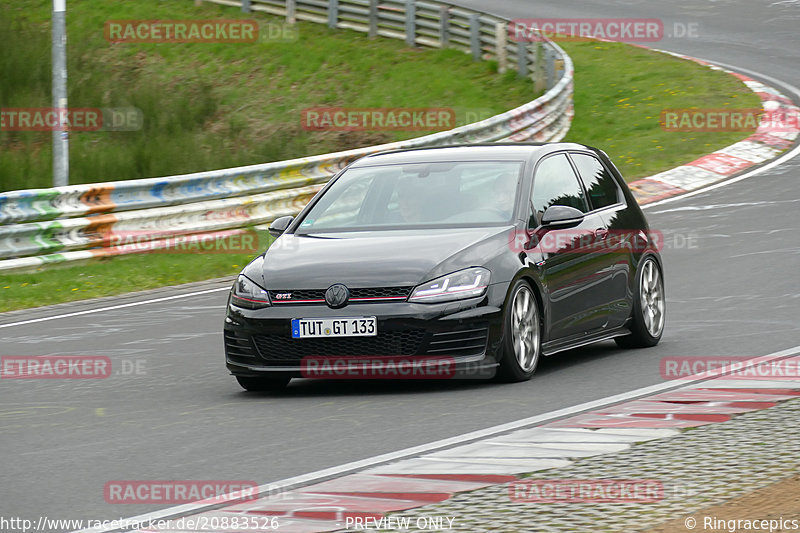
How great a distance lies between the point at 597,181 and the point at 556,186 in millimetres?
769

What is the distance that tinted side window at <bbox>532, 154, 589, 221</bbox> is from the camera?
34.3 feet

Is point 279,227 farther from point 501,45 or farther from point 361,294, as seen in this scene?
point 501,45

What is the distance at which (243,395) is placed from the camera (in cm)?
973

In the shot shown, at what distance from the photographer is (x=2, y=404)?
31.4 ft

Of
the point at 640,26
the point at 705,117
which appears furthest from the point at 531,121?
the point at 640,26

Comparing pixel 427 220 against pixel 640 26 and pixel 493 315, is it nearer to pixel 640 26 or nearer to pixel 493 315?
pixel 493 315

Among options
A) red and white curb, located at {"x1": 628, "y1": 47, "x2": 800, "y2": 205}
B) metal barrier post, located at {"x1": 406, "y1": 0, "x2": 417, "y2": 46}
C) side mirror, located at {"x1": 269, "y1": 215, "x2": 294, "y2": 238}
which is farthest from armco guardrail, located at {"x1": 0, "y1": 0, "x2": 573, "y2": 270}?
metal barrier post, located at {"x1": 406, "y1": 0, "x2": 417, "y2": 46}

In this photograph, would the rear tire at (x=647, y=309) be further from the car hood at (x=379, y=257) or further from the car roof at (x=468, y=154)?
the car hood at (x=379, y=257)
